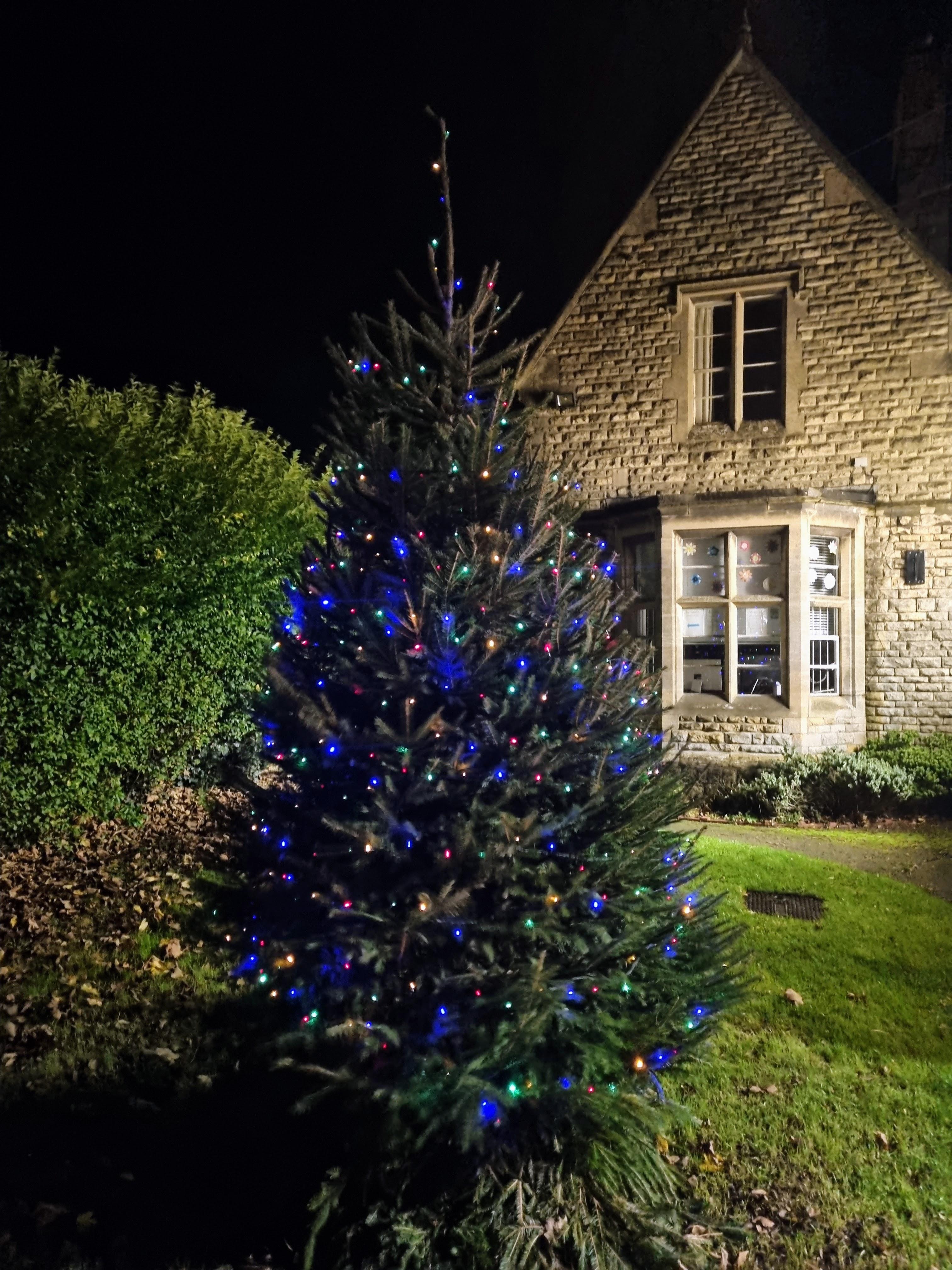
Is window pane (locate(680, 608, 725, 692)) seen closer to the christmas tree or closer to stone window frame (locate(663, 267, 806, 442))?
stone window frame (locate(663, 267, 806, 442))

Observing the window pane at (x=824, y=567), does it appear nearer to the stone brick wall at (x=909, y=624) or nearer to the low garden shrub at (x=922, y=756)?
the stone brick wall at (x=909, y=624)

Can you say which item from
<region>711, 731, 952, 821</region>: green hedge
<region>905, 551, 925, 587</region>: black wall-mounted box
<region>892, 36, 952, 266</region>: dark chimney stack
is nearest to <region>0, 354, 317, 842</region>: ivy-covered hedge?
<region>711, 731, 952, 821</region>: green hedge

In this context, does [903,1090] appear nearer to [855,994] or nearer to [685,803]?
[855,994]

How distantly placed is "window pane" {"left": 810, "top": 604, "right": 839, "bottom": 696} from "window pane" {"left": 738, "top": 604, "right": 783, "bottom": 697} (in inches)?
15.8

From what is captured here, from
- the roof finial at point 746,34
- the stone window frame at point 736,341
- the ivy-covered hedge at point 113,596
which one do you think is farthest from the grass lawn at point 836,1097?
the roof finial at point 746,34

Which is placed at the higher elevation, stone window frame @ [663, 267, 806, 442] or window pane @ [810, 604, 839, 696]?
stone window frame @ [663, 267, 806, 442]

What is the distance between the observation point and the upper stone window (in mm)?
10836

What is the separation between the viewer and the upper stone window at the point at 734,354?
10.8 metres

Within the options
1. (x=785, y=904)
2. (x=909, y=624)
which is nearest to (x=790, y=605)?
(x=909, y=624)

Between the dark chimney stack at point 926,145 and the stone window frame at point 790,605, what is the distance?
3706mm

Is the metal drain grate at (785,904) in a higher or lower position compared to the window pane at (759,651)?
lower

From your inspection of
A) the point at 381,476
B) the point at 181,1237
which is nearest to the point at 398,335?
the point at 381,476

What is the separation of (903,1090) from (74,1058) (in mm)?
4101

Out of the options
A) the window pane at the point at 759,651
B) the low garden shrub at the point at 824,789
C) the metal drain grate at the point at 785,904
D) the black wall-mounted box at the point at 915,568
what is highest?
the black wall-mounted box at the point at 915,568
